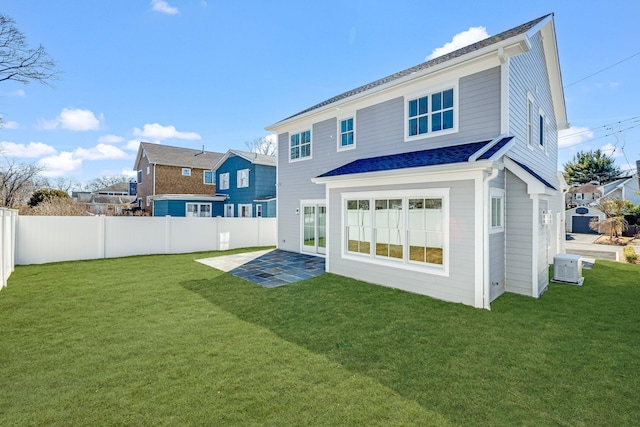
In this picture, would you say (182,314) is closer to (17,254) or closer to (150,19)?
(17,254)

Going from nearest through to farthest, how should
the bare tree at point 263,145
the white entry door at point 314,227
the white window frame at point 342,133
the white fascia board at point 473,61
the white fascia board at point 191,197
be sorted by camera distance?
1. the white fascia board at point 473,61
2. the white window frame at point 342,133
3. the white entry door at point 314,227
4. the white fascia board at point 191,197
5. the bare tree at point 263,145

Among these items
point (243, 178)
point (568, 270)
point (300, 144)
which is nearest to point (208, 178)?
point (243, 178)

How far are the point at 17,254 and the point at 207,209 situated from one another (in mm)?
13443

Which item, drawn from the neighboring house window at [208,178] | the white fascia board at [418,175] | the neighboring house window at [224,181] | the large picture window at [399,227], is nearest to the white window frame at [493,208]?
the white fascia board at [418,175]

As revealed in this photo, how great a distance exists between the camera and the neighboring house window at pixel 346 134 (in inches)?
410

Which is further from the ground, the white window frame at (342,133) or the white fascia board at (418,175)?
the white window frame at (342,133)

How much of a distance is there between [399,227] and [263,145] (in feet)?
117

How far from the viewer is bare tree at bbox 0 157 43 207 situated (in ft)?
75.3


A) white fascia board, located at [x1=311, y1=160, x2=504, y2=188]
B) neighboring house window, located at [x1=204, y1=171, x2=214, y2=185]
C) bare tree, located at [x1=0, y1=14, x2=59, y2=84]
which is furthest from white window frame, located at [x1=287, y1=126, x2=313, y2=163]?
neighboring house window, located at [x1=204, y1=171, x2=214, y2=185]

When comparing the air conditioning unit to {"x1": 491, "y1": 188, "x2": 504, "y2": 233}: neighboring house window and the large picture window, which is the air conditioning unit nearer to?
{"x1": 491, "y1": 188, "x2": 504, "y2": 233}: neighboring house window

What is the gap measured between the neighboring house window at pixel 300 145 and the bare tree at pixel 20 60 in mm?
9484

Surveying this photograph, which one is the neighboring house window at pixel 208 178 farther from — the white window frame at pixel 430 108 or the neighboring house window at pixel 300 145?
the white window frame at pixel 430 108

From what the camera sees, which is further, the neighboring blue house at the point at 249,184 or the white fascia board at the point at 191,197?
the white fascia board at the point at 191,197

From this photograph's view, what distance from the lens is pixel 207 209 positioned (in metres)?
23.1
